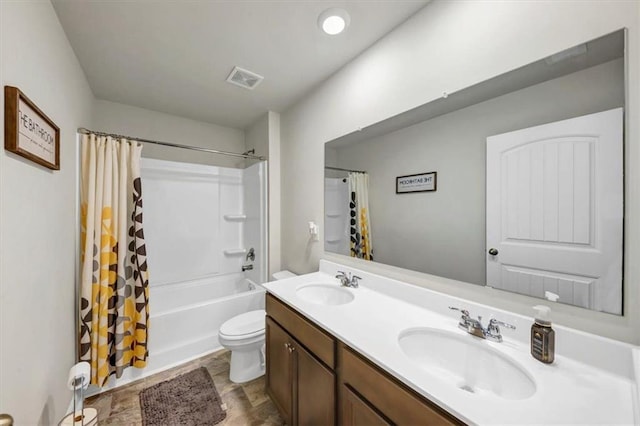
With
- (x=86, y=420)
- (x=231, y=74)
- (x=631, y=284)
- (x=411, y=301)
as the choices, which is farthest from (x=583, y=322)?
(x=231, y=74)

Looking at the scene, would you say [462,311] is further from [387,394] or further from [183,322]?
[183,322]

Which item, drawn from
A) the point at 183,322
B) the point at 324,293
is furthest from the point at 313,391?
the point at 183,322

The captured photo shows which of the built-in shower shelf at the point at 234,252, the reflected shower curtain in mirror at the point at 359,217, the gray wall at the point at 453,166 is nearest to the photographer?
the gray wall at the point at 453,166

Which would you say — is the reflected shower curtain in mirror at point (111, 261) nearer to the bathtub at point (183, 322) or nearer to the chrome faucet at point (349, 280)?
the bathtub at point (183, 322)

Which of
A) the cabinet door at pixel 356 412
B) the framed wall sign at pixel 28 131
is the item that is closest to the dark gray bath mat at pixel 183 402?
the cabinet door at pixel 356 412

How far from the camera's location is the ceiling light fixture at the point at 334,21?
1.28 metres

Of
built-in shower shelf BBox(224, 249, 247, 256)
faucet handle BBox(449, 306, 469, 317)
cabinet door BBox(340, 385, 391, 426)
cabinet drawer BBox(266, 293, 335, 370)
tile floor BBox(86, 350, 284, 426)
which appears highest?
faucet handle BBox(449, 306, 469, 317)

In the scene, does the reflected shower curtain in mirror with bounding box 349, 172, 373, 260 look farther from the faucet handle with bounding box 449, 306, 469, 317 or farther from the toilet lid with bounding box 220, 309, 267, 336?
the toilet lid with bounding box 220, 309, 267, 336

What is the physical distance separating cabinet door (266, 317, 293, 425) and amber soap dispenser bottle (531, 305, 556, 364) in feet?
3.57

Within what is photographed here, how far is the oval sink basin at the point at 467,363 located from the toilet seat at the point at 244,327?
1.22 meters

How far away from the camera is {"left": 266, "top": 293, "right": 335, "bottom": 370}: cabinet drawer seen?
1.04 metres

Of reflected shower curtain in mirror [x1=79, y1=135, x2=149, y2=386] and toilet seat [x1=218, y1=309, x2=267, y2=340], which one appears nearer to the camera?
reflected shower curtain in mirror [x1=79, y1=135, x2=149, y2=386]

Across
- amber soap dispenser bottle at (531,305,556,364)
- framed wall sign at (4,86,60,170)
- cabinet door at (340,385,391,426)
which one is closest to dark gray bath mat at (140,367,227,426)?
cabinet door at (340,385,391,426)

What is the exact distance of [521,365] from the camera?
2.54 feet
